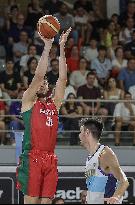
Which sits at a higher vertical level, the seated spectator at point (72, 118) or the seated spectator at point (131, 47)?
the seated spectator at point (131, 47)

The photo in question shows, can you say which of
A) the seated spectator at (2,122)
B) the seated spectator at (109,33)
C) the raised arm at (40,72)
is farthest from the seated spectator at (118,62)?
the raised arm at (40,72)

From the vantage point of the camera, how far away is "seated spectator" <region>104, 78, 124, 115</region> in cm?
1451

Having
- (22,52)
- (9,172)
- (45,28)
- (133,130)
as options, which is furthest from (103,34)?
(45,28)

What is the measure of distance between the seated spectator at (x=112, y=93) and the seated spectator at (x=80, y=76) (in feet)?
1.85

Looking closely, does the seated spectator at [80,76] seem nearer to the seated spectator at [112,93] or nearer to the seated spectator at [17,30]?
the seated spectator at [112,93]

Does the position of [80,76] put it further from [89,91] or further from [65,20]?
[65,20]

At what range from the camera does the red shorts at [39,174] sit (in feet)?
29.2

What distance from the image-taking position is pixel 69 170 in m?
13.6

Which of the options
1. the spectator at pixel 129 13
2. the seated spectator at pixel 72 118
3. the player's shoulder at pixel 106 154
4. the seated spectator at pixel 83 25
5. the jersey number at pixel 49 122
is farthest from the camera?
the spectator at pixel 129 13

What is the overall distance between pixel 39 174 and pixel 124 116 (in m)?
5.37

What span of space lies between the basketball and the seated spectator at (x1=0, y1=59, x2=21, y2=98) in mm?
5297

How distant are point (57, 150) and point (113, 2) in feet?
21.0

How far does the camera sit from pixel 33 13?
679 inches

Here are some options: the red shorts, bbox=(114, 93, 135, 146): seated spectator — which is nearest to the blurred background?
bbox=(114, 93, 135, 146): seated spectator
